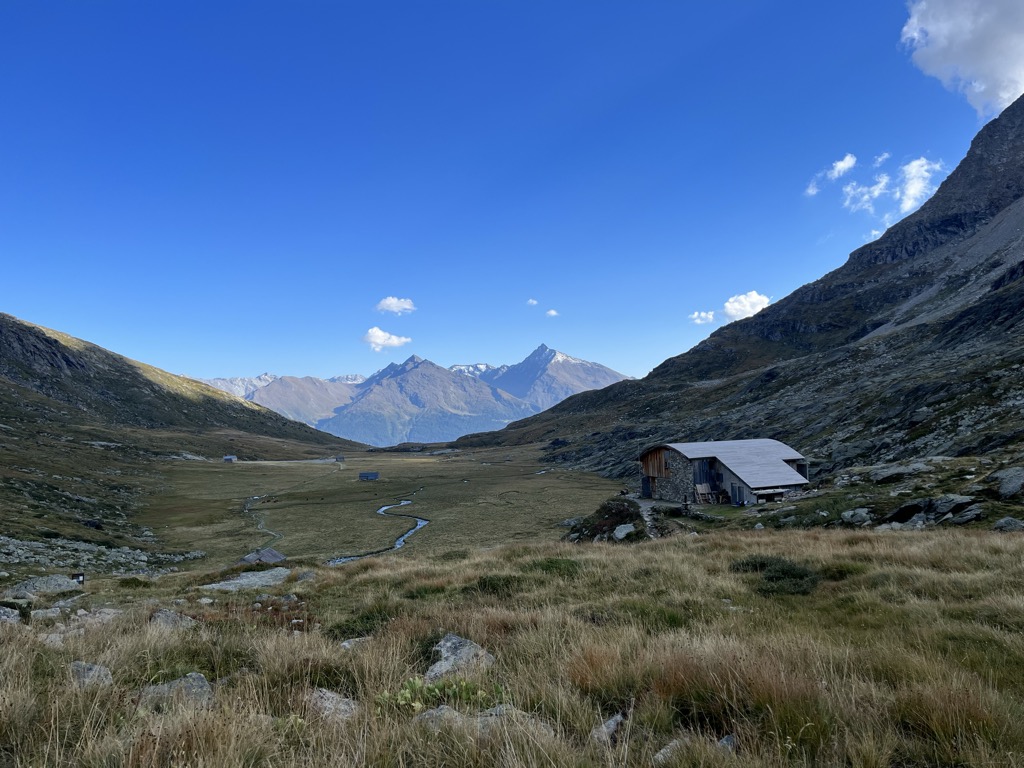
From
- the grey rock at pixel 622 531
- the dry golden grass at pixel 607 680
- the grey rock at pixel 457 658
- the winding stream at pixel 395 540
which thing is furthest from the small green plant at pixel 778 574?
the winding stream at pixel 395 540

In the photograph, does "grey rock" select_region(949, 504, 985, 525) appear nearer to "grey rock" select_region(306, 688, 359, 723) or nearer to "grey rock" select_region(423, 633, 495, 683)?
"grey rock" select_region(423, 633, 495, 683)

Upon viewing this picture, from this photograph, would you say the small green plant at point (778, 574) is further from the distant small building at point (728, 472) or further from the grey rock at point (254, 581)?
the distant small building at point (728, 472)

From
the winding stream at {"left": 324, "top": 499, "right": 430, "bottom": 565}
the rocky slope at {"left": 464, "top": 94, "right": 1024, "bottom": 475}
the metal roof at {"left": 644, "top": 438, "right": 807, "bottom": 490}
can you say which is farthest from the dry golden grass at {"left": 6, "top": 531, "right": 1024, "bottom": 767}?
the rocky slope at {"left": 464, "top": 94, "right": 1024, "bottom": 475}

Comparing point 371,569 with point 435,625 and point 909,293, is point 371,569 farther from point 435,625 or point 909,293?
point 909,293

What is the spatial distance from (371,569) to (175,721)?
16.3 m

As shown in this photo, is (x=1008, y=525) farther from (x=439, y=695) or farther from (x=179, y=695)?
(x=179, y=695)

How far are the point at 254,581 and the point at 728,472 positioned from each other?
37.4m

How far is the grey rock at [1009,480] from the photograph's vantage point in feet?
73.7

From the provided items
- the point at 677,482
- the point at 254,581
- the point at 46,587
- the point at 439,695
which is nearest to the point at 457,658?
the point at 439,695

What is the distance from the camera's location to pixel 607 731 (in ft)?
13.4

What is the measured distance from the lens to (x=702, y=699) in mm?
4750

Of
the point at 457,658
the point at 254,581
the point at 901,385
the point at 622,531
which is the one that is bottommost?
the point at 622,531

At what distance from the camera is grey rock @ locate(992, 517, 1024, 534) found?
59.8 feet

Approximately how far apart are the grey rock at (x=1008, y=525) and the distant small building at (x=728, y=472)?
825 inches
